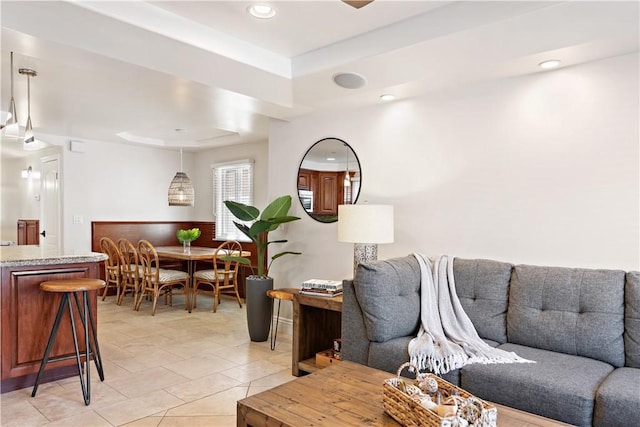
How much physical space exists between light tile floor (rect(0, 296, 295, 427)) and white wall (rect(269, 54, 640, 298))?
1.16m

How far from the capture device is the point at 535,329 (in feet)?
8.29

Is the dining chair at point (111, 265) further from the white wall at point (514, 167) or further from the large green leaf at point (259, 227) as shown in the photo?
the white wall at point (514, 167)

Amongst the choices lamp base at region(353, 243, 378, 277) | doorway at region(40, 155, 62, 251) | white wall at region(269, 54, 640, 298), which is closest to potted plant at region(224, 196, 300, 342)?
white wall at region(269, 54, 640, 298)

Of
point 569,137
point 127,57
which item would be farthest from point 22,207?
point 569,137

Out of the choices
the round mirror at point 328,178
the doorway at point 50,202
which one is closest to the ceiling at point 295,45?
the round mirror at point 328,178

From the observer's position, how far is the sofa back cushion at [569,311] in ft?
7.63

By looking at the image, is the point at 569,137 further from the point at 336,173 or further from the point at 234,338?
the point at 234,338

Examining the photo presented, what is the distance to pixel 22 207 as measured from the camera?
8219 mm

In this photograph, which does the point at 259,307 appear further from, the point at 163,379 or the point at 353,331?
the point at 353,331

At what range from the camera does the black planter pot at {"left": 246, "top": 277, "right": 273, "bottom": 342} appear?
4133 millimetres

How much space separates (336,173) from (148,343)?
2.45 meters

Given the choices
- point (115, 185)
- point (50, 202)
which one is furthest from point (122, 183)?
point (50, 202)

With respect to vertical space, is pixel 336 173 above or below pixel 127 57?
→ below

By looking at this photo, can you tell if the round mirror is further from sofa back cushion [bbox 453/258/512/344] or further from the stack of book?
sofa back cushion [bbox 453/258/512/344]
